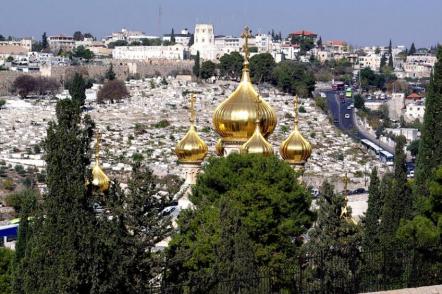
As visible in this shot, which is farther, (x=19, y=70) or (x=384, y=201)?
(x=19, y=70)

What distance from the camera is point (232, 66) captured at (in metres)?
83.2

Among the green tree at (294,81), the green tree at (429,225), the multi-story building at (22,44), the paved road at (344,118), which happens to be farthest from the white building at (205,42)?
the green tree at (429,225)

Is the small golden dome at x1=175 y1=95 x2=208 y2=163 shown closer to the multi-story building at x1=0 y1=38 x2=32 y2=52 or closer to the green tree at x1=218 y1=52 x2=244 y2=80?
the green tree at x1=218 y1=52 x2=244 y2=80

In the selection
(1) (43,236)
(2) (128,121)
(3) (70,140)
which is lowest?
(2) (128,121)

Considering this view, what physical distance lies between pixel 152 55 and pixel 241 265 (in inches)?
4181

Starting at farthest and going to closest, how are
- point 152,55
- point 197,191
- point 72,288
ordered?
point 152,55, point 197,191, point 72,288

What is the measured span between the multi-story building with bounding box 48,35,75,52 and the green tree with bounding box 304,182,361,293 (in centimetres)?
11720

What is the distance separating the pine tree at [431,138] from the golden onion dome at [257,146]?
8.61 ft

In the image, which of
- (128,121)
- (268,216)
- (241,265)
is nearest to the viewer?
(241,265)

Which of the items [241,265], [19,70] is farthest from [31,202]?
[19,70]

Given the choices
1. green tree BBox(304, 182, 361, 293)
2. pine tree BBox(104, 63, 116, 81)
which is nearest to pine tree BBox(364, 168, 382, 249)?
green tree BBox(304, 182, 361, 293)

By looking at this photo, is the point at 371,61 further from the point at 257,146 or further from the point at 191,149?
the point at 257,146

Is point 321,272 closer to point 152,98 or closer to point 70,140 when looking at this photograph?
point 70,140

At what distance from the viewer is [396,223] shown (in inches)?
626
